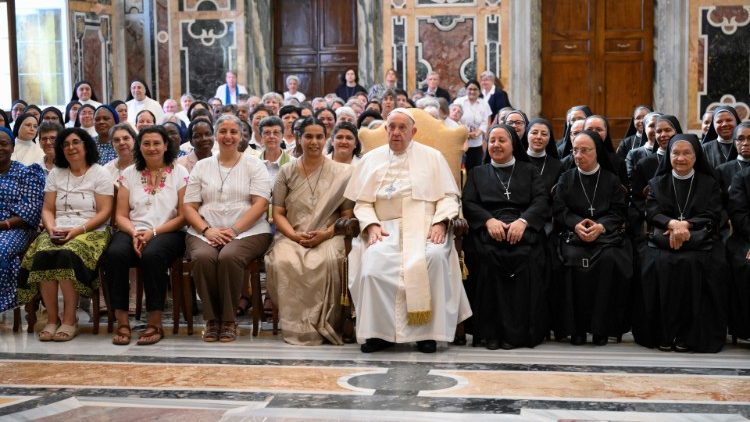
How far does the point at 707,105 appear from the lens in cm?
1313

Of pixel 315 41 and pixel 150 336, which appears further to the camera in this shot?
pixel 315 41

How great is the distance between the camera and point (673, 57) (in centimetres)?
1323

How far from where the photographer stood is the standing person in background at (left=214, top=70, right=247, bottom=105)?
13156 mm

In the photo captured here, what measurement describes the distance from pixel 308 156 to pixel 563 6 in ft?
27.9

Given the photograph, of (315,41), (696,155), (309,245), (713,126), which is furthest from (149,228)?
(315,41)

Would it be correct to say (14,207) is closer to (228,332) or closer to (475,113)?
(228,332)

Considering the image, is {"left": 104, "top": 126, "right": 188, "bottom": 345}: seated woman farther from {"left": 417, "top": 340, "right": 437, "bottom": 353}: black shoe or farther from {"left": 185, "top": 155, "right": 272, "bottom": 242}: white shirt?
{"left": 417, "top": 340, "right": 437, "bottom": 353}: black shoe

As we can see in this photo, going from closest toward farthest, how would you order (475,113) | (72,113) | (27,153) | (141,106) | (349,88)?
(27,153), (72,113), (475,113), (141,106), (349,88)

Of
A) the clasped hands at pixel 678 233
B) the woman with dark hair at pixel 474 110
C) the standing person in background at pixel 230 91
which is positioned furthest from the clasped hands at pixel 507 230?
the standing person in background at pixel 230 91

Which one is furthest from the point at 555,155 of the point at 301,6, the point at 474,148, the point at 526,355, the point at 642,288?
the point at 301,6

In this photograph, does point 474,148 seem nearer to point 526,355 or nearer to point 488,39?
point 488,39

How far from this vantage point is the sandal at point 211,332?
5816mm

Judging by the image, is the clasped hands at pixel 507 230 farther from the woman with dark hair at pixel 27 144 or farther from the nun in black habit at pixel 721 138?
the woman with dark hair at pixel 27 144

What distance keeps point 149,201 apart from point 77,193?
44 cm
